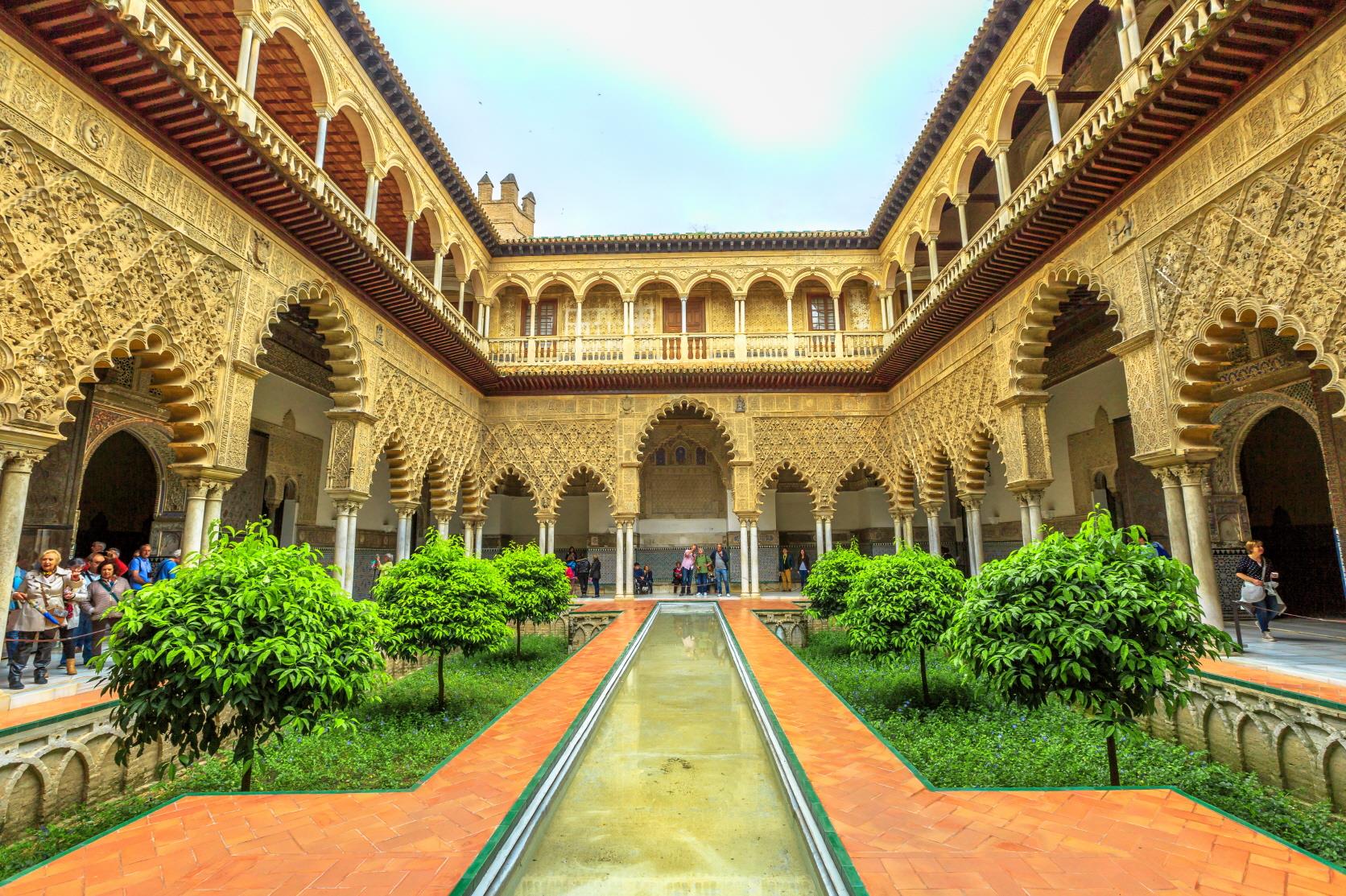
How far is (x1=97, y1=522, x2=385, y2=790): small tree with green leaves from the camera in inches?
133

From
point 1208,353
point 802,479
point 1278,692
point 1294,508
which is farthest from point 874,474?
point 1278,692

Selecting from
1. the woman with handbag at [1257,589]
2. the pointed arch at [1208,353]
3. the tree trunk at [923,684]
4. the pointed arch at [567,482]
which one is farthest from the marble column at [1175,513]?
the pointed arch at [567,482]

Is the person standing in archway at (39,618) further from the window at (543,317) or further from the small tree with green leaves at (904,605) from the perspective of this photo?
the window at (543,317)

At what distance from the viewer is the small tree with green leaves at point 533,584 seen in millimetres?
9547

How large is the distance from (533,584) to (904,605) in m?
5.44

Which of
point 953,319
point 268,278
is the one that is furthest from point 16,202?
point 953,319

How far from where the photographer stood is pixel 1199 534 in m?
6.70

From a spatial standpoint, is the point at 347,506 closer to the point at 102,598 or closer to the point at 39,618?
the point at 102,598

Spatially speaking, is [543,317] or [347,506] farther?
[543,317]

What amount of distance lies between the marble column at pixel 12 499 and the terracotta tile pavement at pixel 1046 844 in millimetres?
6152

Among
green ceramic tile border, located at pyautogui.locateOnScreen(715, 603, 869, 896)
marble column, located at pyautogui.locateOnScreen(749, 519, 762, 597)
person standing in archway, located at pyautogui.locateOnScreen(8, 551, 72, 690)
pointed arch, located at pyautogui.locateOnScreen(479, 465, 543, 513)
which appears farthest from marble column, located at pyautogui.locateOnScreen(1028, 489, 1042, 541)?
person standing in archway, located at pyautogui.locateOnScreen(8, 551, 72, 690)

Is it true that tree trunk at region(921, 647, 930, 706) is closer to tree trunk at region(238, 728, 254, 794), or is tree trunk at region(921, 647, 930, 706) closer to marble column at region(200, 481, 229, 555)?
tree trunk at region(238, 728, 254, 794)

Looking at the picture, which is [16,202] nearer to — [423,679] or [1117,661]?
[423,679]

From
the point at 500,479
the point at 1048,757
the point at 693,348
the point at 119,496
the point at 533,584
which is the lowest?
the point at 1048,757
